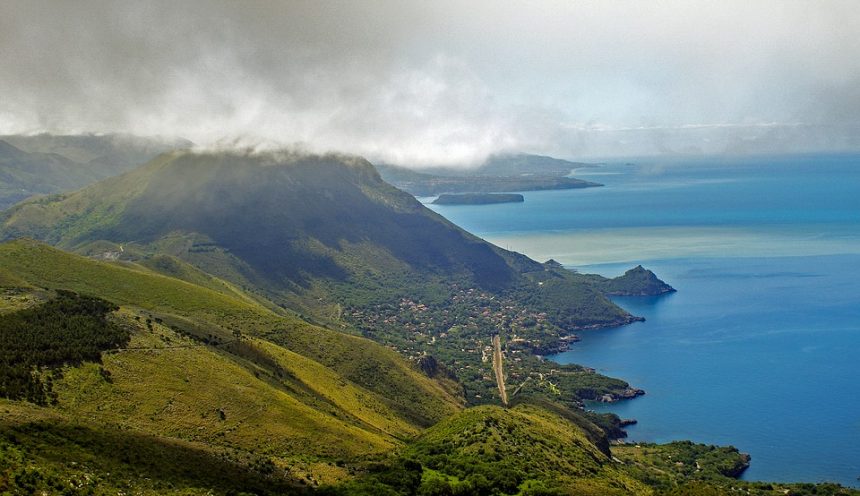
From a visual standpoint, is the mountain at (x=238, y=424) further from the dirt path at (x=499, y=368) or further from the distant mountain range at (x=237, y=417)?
the dirt path at (x=499, y=368)

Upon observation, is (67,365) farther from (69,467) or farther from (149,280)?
(149,280)

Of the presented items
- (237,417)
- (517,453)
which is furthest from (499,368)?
(237,417)

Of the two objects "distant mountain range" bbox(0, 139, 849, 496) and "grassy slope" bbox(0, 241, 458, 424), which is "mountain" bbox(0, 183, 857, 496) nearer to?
"distant mountain range" bbox(0, 139, 849, 496)

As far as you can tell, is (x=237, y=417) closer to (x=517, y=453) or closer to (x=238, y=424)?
(x=238, y=424)

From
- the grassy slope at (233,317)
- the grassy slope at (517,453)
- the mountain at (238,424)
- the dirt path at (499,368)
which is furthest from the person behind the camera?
the dirt path at (499,368)

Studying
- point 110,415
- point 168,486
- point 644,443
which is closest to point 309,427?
point 110,415

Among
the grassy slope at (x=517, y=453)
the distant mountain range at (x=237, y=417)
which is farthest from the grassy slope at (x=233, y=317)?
the grassy slope at (x=517, y=453)

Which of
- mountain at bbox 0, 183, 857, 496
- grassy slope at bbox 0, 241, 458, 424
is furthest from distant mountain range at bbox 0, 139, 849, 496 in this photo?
grassy slope at bbox 0, 241, 458, 424

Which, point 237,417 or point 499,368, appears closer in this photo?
point 237,417
